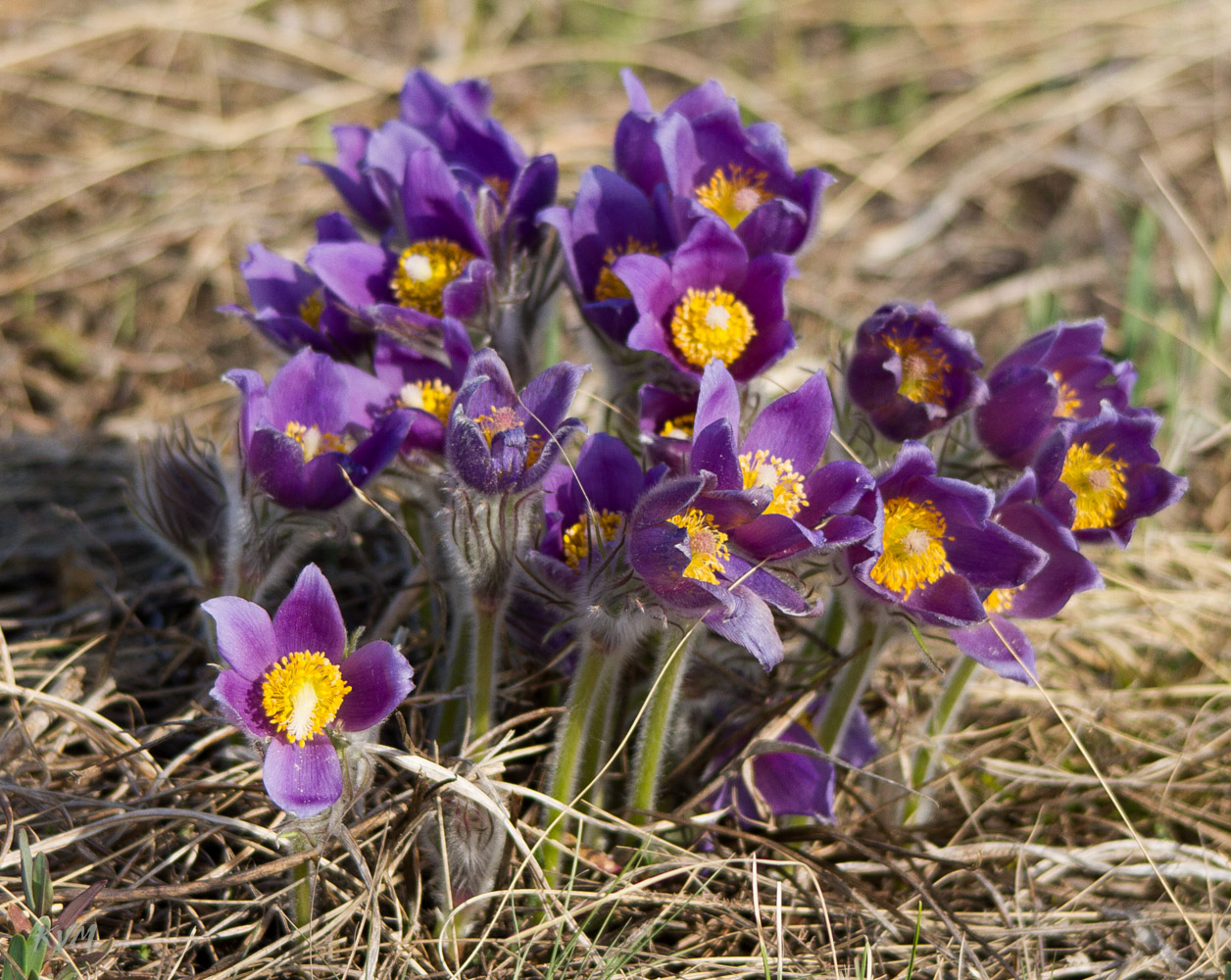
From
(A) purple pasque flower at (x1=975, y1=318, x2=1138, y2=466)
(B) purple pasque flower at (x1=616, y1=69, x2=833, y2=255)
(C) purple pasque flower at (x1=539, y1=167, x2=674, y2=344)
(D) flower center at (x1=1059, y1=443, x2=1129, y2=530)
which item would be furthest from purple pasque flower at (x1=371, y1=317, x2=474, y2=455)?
(D) flower center at (x1=1059, y1=443, x2=1129, y2=530)

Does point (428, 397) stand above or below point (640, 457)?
above

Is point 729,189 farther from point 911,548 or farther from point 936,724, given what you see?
point 936,724

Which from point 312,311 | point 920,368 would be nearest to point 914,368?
point 920,368

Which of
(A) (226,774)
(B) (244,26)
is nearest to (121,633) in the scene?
(A) (226,774)

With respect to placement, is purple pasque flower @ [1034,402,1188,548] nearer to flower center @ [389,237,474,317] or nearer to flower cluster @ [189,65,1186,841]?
A: flower cluster @ [189,65,1186,841]

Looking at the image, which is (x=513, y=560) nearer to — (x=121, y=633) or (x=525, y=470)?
(x=525, y=470)

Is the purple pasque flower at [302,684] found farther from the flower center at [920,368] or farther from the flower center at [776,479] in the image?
the flower center at [920,368]

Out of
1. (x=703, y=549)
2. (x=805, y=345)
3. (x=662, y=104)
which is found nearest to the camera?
(x=703, y=549)
